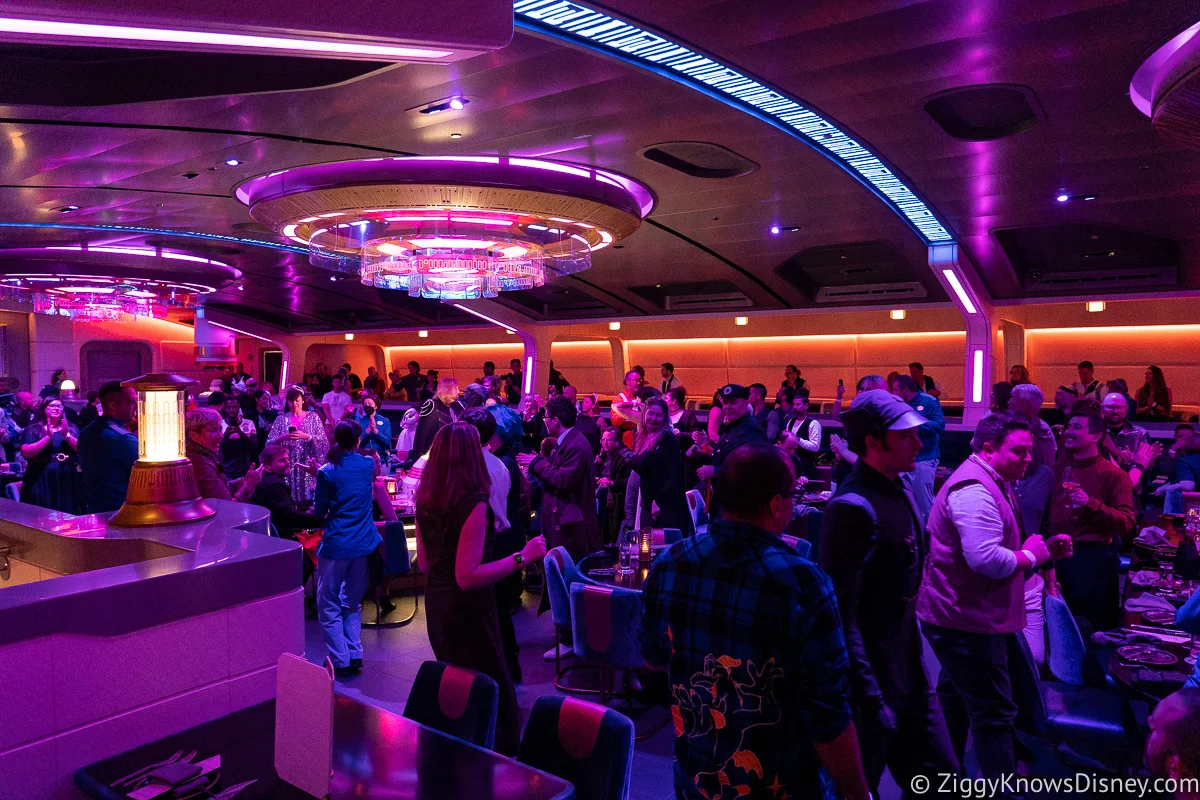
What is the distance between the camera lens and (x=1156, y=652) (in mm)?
2627

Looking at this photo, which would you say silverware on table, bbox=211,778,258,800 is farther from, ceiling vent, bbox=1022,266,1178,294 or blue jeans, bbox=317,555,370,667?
ceiling vent, bbox=1022,266,1178,294

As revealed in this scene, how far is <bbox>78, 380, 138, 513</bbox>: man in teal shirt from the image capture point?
4293 millimetres

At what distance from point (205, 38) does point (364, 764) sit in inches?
66.3

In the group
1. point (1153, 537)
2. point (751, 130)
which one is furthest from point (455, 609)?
point (751, 130)

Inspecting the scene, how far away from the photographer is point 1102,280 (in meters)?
11.4

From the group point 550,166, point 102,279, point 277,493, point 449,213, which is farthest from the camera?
point 102,279

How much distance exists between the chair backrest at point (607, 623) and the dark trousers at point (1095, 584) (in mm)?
2123

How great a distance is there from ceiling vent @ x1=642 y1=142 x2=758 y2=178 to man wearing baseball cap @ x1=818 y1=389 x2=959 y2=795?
5023mm

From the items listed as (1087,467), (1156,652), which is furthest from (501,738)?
(1087,467)

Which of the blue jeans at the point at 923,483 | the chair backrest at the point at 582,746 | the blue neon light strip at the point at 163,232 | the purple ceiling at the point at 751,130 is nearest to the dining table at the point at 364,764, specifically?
the chair backrest at the point at 582,746

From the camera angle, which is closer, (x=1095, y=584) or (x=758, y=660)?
(x=758, y=660)

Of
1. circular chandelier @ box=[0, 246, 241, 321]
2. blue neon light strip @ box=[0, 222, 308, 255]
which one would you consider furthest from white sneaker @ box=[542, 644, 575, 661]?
circular chandelier @ box=[0, 246, 241, 321]

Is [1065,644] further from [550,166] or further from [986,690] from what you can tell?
[550,166]

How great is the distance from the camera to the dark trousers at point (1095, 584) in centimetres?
374
